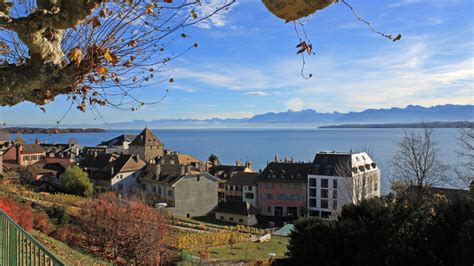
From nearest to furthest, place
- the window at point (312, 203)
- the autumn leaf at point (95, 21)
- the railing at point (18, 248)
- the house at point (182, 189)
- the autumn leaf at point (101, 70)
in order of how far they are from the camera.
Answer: the railing at point (18, 248), the autumn leaf at point (95, 21), the autumn leaf at point (101, 70), the house at point (182, 189), the window at point (312, 203)

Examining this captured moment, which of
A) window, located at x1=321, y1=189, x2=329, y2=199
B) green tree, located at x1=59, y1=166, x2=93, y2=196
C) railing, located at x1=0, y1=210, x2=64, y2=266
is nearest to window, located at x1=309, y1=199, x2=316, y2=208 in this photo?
window, located at x1=321, y1=189, x2=329, y2=199

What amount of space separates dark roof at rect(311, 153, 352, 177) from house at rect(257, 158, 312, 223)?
1498 mm

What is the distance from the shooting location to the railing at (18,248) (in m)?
4.03

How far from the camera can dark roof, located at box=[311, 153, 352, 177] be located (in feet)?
144

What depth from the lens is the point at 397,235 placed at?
42.8 feet

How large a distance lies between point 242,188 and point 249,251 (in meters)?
28.2

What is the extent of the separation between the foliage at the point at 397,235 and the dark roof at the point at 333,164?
99.0 ft

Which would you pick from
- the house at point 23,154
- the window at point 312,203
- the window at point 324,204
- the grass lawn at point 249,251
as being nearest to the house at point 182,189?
the window at point 312,203

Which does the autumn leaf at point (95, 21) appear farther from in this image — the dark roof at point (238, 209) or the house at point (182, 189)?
the house at point (182, 189)

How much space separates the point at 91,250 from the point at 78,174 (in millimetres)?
26246

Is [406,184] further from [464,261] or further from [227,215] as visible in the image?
[227,215]

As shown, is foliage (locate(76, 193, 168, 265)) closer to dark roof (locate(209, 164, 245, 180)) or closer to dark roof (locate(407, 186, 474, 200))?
dark roof (locate(407, 186, 474, 200))

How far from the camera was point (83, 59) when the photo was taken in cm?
449

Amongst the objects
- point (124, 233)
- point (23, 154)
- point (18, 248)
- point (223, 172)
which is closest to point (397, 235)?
point (124, 233)
